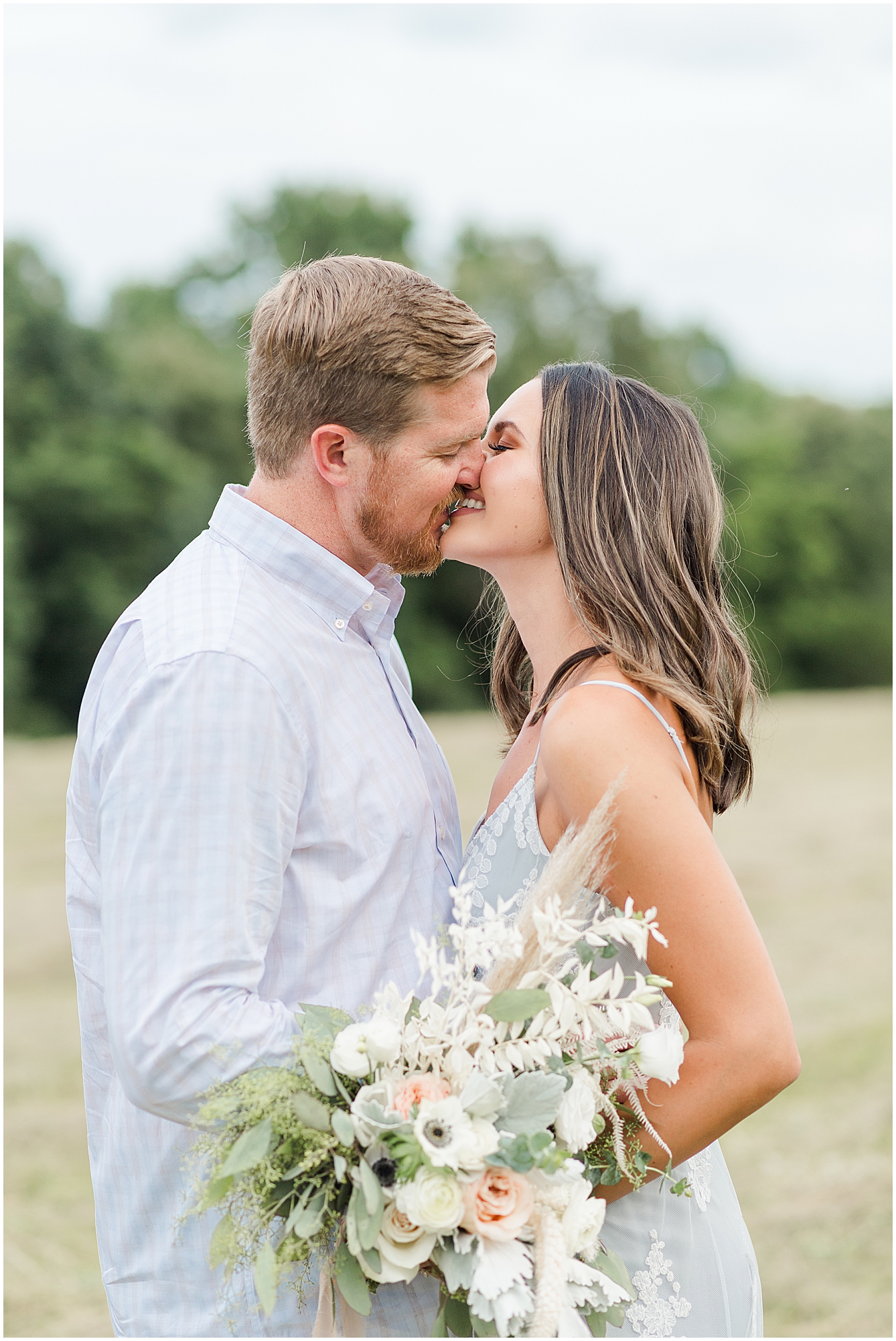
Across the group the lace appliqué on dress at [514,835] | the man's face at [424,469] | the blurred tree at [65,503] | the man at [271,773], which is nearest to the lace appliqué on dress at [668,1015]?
the lace appliqué on dress at [514,835]

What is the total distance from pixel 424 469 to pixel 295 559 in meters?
0.36

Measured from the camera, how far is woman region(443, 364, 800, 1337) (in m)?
2.21

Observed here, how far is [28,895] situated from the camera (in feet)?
38.8

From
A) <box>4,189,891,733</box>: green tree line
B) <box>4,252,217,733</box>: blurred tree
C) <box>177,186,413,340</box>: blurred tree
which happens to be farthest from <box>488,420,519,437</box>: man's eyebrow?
<box>177,186,413,340</box>: blurred tree


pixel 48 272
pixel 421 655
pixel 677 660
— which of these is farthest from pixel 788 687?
pixel 677 660

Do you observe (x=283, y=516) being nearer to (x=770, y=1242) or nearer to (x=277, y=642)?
(x=277, y=642)

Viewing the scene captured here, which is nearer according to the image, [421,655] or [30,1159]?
[30,1159]

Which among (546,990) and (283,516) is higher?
(283,516)

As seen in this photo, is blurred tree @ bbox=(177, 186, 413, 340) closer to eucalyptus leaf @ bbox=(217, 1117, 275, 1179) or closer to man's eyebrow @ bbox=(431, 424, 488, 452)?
man's eyebrow @ bbox=(431, 424, 488, 452)

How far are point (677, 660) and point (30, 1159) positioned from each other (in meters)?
5.56

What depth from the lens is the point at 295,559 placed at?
251cm

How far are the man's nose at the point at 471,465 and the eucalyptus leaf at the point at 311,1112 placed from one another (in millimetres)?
1385

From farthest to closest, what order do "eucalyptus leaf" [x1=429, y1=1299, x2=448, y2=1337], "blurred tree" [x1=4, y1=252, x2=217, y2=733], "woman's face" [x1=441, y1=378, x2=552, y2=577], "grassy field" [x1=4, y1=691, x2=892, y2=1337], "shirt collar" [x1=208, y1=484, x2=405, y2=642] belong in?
"blurred tree" [x1=4, y1=252, x2=217, y2=733]
"grassy field" [x1=4, y1=691, x2=892, y2=1337]
"woman's face" [x1=441, y1=378, x2=552, y2=577]
"shirt collar" [x1=208, y1=484, x2=405, y2=642]
"eucalyptus leaf" [x1=429, y1=1299, x2=448, y2=1337]

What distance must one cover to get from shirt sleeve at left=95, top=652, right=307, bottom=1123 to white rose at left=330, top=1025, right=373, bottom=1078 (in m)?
0.11
